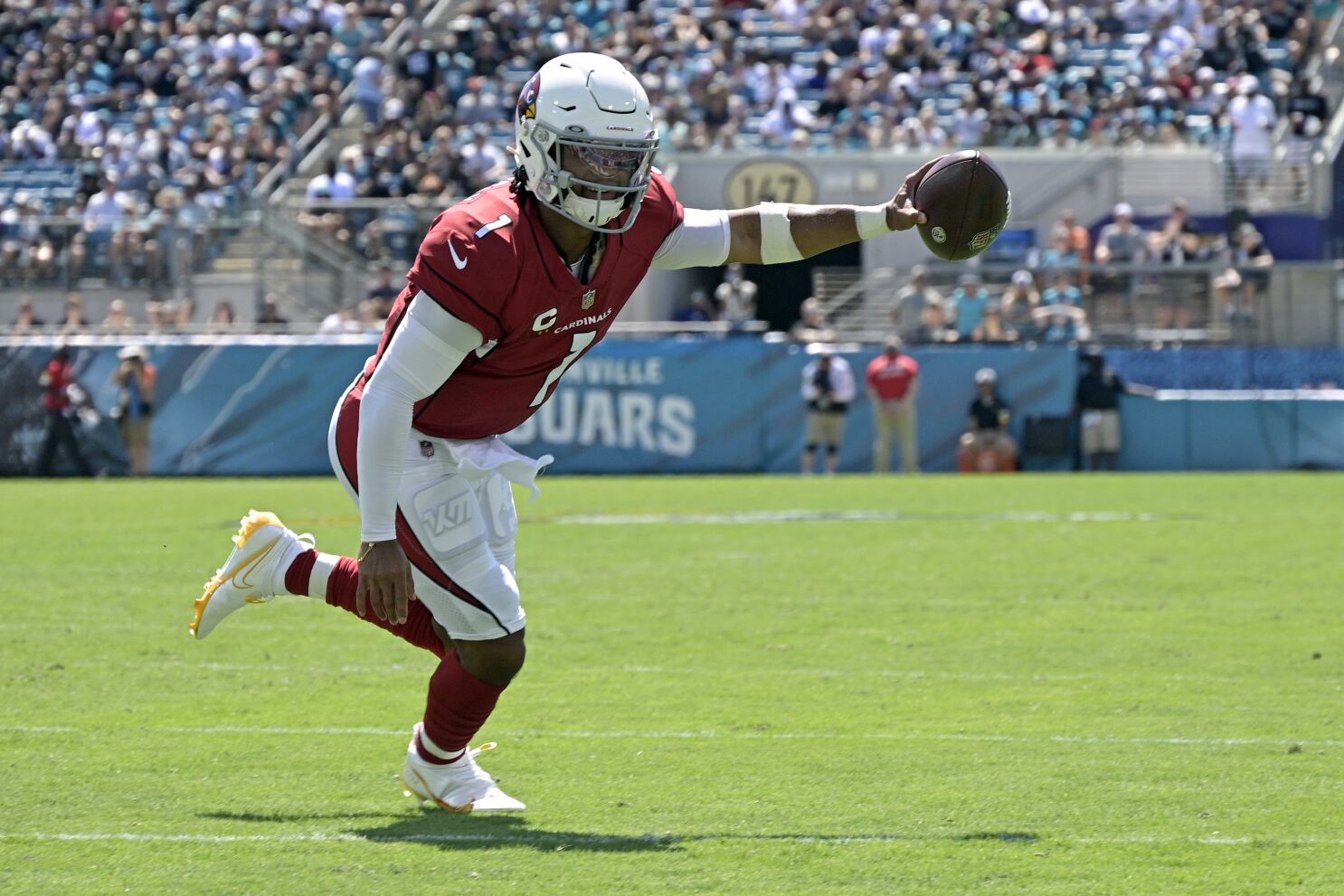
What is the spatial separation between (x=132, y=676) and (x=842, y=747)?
2.89 meters

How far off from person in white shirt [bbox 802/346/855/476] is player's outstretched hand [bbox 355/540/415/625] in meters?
14.8

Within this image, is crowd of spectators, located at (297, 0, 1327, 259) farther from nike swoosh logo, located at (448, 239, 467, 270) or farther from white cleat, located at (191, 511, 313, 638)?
nike swoosh logo, located at (448, 239, 467, 270)

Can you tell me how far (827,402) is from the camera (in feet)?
63.6

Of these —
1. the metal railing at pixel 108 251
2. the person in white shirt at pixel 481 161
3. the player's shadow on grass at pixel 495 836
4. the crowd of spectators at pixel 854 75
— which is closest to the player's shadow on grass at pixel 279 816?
the player's shadow on grass at pixel 495 836

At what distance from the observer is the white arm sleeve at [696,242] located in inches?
205

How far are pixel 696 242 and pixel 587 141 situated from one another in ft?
2.26

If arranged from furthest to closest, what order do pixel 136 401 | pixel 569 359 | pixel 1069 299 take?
pixel 136 401 < pixel 1069 299 < pixel 569 359

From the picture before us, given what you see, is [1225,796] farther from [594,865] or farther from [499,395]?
[499,395]

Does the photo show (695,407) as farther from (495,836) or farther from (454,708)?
(495,836)

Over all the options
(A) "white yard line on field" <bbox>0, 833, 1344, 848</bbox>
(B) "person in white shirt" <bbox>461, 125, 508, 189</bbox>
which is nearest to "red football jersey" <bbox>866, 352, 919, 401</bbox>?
(B) "person in white shirt" <bbox>461, 125, 508, 189</bbox>

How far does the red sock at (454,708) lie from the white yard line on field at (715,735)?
3.27ft

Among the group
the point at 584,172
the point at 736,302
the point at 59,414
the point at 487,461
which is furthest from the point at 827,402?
the point at 584,172

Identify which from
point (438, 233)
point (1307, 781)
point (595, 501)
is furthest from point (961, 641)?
point (595, 501)

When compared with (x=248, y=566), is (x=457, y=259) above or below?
above
